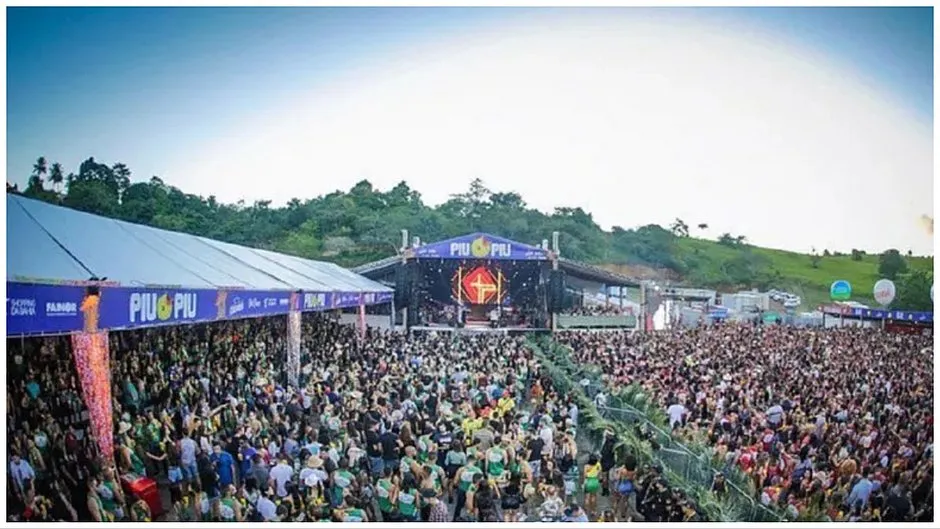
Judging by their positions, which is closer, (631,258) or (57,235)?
(57,235)

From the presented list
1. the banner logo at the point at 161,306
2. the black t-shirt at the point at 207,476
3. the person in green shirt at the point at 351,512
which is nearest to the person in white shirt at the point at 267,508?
the black t-shirt at the point at 207,476

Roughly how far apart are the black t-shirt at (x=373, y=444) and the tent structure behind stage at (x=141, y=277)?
1.25 meters

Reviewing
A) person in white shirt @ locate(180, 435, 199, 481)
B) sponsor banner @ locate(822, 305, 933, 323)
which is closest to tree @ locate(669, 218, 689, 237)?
sponsor banner @ locate(822, 305, 933, 323)

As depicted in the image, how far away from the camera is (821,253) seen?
20.5 feet

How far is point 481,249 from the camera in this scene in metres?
6.55

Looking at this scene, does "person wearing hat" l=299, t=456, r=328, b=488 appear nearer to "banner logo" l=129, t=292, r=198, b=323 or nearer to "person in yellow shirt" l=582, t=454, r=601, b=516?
"banner logo" l=129, t=292, r=198, b=323

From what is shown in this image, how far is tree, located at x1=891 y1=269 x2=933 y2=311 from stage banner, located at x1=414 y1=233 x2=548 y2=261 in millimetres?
2767

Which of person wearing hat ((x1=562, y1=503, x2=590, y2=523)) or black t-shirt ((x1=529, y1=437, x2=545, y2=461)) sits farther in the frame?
black t-shirt ((x1=529, y1=437, x2=545, y2=461))

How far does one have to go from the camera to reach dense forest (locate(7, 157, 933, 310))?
6043mm

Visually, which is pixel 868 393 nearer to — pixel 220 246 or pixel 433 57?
pixel 433 57

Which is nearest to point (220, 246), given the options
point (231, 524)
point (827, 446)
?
point (231, 524)

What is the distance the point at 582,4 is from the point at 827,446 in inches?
149

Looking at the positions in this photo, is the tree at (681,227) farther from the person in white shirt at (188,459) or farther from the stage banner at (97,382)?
the stage banner at (97,382)

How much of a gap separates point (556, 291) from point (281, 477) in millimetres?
2746
